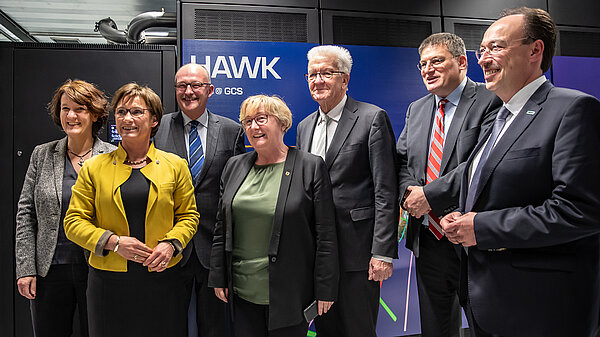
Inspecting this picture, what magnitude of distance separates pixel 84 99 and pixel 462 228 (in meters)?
2.03

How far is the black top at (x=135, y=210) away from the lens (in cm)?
195

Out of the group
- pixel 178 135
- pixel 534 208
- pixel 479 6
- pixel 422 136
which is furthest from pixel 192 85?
pixel 479 6

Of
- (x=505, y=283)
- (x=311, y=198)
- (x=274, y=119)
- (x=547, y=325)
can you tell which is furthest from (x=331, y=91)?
(x=547, y=325)

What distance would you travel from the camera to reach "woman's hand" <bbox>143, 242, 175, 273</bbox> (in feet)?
6.29

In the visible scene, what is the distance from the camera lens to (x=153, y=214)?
6.48ft

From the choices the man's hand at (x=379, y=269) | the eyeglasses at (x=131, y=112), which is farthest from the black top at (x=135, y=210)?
the man's hand at (x=379, y=269)

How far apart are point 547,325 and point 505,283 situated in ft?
0.58

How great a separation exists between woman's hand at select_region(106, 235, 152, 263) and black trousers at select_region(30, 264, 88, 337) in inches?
21.2

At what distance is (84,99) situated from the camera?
2334 millimetres

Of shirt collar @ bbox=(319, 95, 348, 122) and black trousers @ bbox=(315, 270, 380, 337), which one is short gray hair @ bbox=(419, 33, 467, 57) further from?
black trousers @ bbox=(315, 270, 380, 337)

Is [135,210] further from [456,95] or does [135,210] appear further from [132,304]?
[456,95]

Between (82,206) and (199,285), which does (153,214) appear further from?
(199,285)

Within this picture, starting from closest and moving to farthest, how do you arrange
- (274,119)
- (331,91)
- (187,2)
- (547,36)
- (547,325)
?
(547,325) → (547,36) → (274,119) → (331,91) → (187,2)

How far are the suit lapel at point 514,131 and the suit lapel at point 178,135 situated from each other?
166 cm
